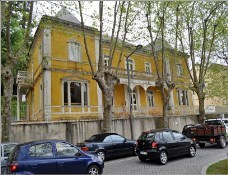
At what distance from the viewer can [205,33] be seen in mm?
20688

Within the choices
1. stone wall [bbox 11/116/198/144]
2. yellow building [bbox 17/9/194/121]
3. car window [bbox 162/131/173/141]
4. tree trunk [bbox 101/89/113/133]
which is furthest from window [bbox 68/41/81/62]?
car window [bbox 162/131/173/141]

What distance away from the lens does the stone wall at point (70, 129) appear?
14.9 metres

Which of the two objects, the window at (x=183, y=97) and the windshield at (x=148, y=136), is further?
the window at (x=183, y=97)

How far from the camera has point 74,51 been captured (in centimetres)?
2264

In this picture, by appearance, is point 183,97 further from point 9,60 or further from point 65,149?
point 65,149

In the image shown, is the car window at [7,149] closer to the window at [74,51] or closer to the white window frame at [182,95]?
the window at [74,51]

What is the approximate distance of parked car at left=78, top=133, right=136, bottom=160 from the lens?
1237 centimetres

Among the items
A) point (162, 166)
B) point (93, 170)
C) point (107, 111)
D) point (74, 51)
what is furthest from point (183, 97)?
point (93, 170)

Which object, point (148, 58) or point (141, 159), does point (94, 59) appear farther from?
point (141, 159)

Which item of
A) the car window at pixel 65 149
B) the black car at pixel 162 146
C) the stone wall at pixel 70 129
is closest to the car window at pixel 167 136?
the black car at pixel 162 146

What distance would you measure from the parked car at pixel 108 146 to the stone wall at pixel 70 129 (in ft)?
12.1

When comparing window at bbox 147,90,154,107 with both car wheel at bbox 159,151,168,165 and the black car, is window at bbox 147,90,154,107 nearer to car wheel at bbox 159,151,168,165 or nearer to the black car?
the black car

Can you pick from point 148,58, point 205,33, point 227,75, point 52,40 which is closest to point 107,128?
point 52,40

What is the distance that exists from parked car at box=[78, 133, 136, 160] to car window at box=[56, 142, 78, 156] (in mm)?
3814
